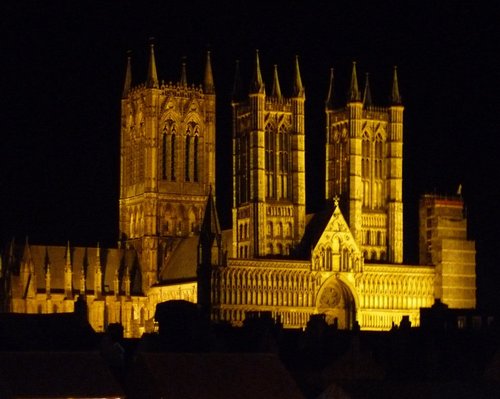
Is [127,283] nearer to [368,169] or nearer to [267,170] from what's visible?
[267,170]

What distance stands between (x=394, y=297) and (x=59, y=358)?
82.2 metres

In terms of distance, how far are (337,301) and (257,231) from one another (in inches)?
312

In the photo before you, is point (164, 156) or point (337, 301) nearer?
point (337, 301)

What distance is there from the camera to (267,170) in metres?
148

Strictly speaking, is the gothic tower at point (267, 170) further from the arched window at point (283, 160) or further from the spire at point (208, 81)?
the spire at point (208, 81)

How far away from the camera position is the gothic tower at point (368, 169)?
149 meters

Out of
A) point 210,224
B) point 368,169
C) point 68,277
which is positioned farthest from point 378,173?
point 68,277

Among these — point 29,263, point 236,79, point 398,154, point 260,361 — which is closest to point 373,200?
point 398,154

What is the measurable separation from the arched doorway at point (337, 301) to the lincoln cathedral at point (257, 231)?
97 millimetres

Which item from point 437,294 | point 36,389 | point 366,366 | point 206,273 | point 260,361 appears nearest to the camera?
point 36,389

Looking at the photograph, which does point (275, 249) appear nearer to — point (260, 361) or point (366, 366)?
point (366, 366)

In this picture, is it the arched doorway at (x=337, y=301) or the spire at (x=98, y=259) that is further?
the spire at (x=98, y=259)

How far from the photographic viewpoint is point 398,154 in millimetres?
151000

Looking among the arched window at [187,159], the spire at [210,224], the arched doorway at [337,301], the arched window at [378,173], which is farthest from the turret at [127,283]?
the arched window at [378,173]
